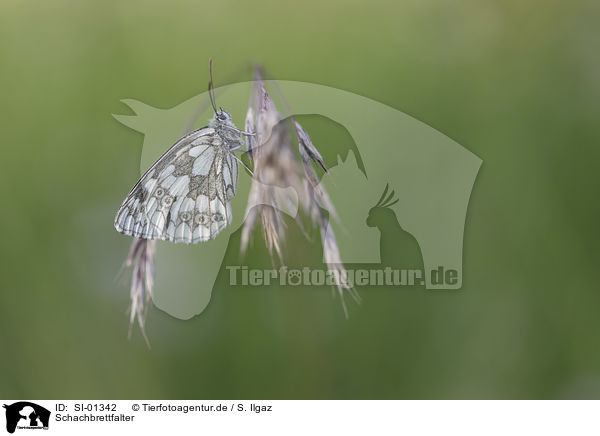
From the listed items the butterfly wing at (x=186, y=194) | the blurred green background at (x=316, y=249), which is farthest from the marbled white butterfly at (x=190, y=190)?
the blurred green background at (x=316, y=249)

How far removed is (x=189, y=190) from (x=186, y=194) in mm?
13

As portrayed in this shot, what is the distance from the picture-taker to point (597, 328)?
4.92 feet

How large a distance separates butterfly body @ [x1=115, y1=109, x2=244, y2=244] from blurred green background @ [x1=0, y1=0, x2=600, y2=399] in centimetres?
31

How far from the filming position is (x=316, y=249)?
144cm

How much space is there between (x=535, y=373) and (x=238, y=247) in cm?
100

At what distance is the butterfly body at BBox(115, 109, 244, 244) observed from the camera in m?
1.12

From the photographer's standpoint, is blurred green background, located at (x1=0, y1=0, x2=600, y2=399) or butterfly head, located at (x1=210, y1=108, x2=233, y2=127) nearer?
butterfly head, located at (x1=210, y1=108, x2=233, y2=127)
